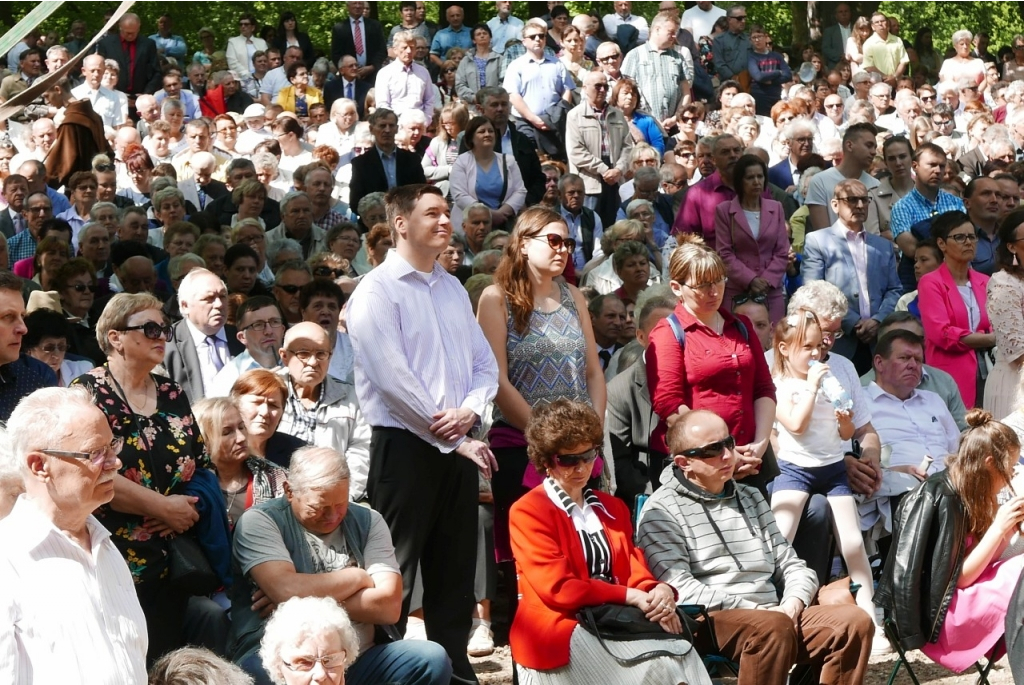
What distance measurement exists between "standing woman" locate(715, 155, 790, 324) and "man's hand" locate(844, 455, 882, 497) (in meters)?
2.69

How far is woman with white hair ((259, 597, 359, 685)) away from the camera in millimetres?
3951

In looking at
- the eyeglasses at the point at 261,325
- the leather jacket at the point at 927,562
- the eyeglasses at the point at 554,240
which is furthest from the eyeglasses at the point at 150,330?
the leather jacket at the point at 927,562

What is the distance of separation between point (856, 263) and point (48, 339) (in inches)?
200

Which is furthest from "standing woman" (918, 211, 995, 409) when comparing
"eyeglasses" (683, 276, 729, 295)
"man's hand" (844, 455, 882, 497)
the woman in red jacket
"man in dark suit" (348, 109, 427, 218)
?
"man in dark suit" (348, 109, 427, 218)

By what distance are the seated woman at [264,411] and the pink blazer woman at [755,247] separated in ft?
13.3

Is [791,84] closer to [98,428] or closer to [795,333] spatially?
[795,333]

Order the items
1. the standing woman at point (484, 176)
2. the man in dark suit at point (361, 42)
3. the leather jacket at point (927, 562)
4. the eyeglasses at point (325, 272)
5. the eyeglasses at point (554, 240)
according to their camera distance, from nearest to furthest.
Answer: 1. the leather jacket at point (927, 562)
2. the eyeglasses at point (554, 240)
3. the eyeglasses at point (325, 272)
4. the standing woman at point (484, 176)
5. the man in dark suit at point (361, 42)

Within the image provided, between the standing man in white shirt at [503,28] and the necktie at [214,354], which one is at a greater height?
the necktie at [214,354]

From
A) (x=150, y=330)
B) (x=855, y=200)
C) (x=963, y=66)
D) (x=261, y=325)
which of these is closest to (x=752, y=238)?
(x=855, y=200)

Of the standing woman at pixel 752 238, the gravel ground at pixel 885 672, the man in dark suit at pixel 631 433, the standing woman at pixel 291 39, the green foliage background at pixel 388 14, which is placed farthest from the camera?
the green foliage background at pixel 388 14

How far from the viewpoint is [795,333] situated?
6.24 meters

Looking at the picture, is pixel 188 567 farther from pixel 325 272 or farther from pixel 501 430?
pixel 325 272

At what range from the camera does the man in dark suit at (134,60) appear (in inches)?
636

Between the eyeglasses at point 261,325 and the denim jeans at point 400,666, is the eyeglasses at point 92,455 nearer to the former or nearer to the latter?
the denim jeans at point 400,666
